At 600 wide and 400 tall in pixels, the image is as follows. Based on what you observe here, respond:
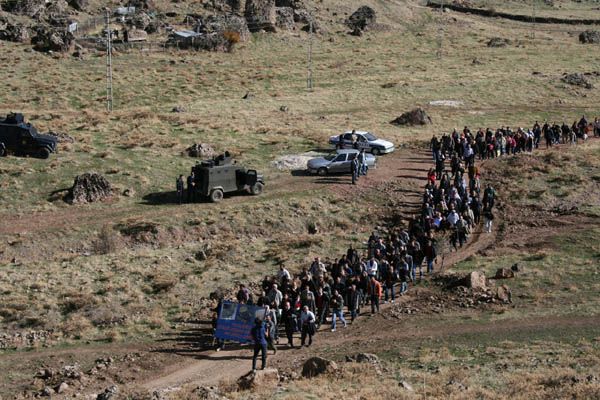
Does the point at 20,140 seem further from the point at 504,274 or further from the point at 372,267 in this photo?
the point at 504,274

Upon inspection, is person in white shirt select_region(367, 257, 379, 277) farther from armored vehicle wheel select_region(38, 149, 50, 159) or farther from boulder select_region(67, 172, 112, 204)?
armored vehicle wheel select_region(38, 149, 50, 159)

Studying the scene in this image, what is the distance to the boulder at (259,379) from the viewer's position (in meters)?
19.2

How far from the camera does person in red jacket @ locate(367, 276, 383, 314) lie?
24.7 metres

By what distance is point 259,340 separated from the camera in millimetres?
20750

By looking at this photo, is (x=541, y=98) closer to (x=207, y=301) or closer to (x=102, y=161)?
(x=102, y=161)

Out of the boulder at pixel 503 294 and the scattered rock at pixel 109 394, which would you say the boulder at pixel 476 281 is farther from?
the scattered rock at pixel 109 394

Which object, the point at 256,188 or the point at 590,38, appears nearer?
the point at 256,188

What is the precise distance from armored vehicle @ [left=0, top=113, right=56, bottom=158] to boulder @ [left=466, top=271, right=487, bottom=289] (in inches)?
915

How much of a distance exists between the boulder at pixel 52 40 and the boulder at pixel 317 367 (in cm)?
6161

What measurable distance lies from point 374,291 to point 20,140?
2276 cm

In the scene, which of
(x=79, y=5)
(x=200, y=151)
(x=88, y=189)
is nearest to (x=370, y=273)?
(x=88, y=189)

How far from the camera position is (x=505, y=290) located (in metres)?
26.1

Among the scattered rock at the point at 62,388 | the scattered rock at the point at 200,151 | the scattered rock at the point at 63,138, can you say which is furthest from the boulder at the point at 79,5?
the scattered rock at the point at 62,388

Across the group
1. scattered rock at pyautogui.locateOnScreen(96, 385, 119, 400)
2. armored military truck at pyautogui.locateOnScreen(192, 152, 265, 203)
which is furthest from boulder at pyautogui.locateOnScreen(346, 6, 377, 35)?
scattered rock at pyautogui.locateOnScreen(96, 385, 119, 400)
